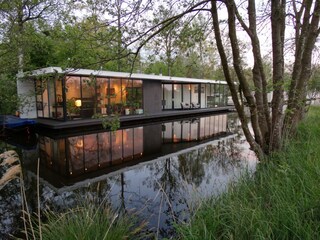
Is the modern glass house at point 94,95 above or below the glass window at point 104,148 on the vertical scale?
above

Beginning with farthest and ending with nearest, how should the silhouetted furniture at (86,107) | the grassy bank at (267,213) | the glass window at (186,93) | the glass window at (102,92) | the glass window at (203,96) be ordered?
the glass window at (203,96)
the glass window at (186,93)
the glass window at (102,92)
the silhouetted furniture at (86,107)
the grassy bank at (267,213)

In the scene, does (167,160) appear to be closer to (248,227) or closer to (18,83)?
(248,227)

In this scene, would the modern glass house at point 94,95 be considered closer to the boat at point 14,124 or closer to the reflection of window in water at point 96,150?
the boat at point 14,124

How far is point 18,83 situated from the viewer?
13.0 meters

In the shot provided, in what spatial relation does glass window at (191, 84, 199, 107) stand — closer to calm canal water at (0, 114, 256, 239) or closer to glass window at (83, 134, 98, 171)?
calm canal water at (0, 114, 256, 239)

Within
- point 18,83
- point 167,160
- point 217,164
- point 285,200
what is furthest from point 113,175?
point 18,83

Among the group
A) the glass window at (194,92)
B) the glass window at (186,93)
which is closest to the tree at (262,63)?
the glass window at (186,93)

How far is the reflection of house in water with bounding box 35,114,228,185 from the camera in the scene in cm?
593

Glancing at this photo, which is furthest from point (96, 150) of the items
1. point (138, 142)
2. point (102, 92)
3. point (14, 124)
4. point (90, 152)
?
point (102, 92)

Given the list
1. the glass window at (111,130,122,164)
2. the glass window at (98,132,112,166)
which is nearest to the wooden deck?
the glass window at (98,132,112,166)

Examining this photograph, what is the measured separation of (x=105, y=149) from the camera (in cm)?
784

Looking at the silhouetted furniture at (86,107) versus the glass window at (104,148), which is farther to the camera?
the silhouetted furniture at (86,107)

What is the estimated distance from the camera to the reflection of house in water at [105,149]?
19.5ft

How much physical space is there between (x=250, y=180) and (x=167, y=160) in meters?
3.50
